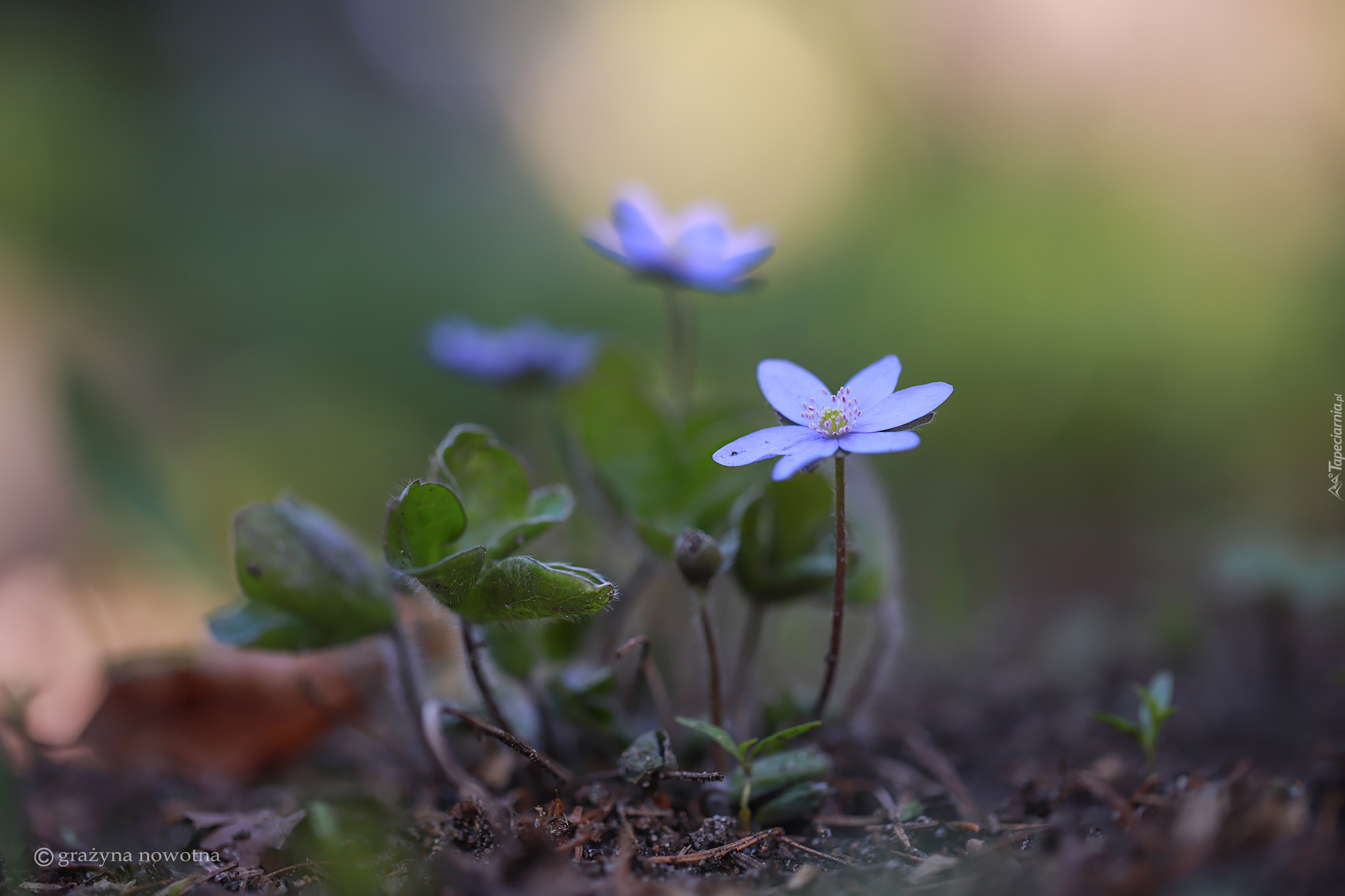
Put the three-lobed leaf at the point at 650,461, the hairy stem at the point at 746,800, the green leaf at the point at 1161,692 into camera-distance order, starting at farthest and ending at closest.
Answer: the three-lobed leaf at the point at 650,461 < the green leaf at the point at 1161,692 < the hairy stem at the point at 746,800

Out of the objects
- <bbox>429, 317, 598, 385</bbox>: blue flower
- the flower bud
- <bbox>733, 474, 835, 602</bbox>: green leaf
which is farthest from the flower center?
<bbox>429, 317, 598, 385</bbox>: blue flower

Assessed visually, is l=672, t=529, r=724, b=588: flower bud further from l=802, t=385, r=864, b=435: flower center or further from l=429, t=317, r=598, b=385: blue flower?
l=429, t=317, r=598, b=385: blue flower

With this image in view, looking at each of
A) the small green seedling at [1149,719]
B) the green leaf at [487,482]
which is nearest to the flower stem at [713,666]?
the green leaf at [487,482]

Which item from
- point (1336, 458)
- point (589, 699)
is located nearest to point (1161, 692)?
point (589, 699)

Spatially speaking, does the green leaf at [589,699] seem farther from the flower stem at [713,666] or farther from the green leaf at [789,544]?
the green leaf at [789,544]

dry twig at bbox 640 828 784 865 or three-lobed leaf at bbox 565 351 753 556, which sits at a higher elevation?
three-lobed leaf at bbox 565 351 753 556

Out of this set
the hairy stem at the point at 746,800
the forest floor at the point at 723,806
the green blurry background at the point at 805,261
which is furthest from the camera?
the green blurry background at the point at 805,261
